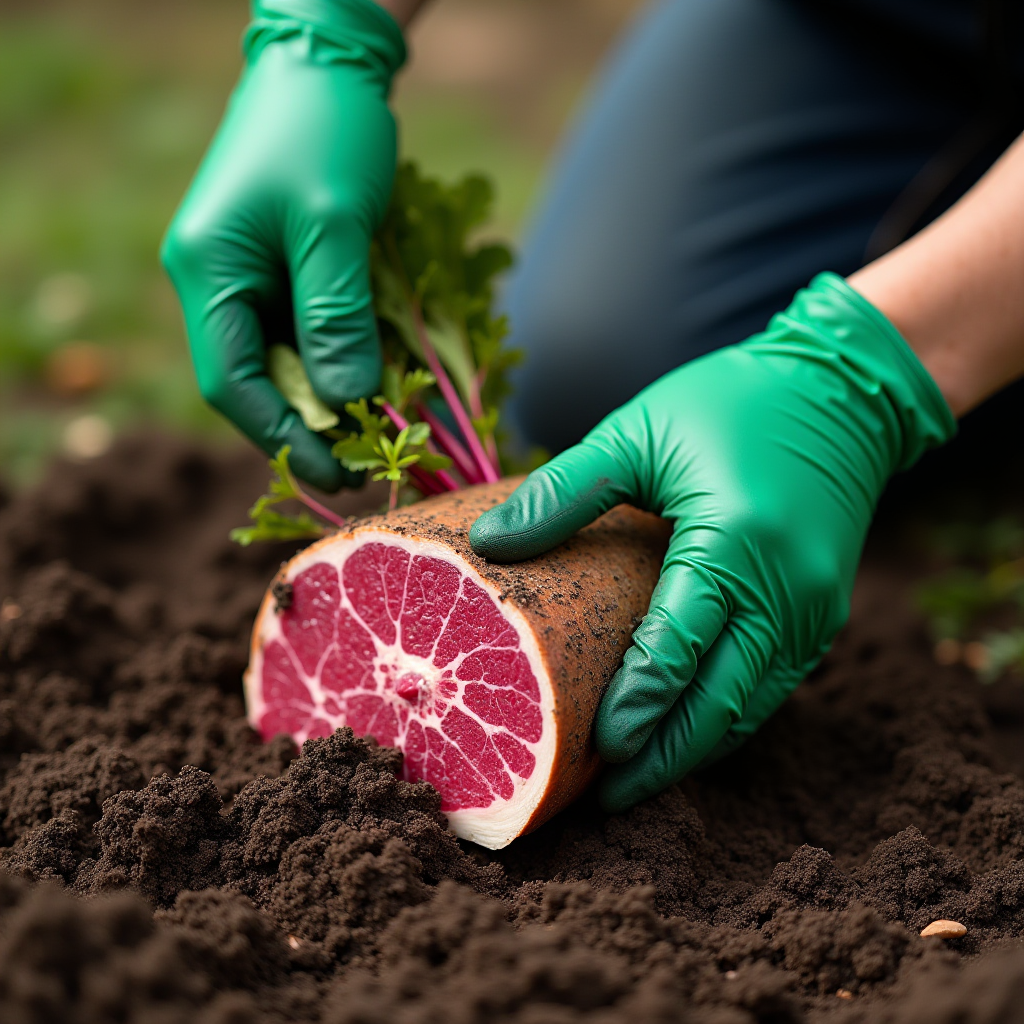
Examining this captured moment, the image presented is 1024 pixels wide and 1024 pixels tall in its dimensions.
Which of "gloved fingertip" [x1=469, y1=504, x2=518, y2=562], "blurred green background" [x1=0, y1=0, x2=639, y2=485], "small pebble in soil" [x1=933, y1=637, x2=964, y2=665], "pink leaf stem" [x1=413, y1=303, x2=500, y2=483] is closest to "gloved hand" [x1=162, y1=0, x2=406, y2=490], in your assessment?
"pink leaf stem" [x1=413, y1=303, x2=500, y2=483]

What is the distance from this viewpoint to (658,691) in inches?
71.3

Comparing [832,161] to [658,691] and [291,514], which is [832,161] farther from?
[658,691]

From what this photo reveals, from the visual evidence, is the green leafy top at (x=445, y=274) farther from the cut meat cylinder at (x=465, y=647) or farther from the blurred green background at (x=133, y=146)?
the blurred green background at (x=133, y=146)

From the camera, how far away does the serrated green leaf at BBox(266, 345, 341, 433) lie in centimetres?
223

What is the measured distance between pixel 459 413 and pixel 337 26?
3.67ft

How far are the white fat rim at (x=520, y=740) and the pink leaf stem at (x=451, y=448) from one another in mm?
446

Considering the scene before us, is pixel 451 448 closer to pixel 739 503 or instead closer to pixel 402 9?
pixel 739 503

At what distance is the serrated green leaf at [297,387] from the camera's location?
88.0 inches

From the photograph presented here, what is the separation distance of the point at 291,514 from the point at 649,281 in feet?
5.53

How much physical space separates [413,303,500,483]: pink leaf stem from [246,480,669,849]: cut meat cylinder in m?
0.21

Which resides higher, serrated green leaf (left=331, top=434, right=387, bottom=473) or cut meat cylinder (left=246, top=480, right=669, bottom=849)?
serrated green leaf (left=331, top=434, right=387, bottom=473)

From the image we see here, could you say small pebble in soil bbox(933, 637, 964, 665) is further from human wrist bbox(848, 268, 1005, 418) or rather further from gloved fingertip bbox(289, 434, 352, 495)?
gloved fingertip bbox(289, 434, 352, 495)

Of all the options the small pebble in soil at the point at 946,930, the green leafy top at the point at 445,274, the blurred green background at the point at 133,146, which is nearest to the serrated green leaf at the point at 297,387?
the green leafy top at the point at 445,274

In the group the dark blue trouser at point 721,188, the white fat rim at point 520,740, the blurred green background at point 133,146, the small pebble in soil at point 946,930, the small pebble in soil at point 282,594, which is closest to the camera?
the small pebble in soil at point 946,930
